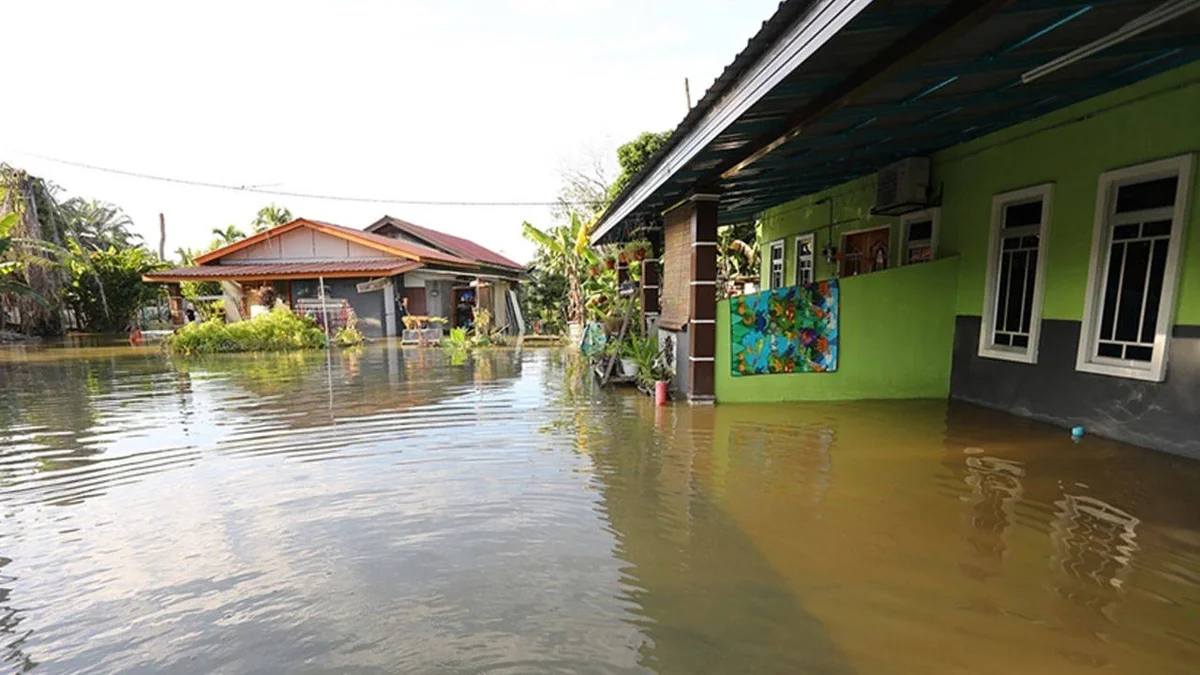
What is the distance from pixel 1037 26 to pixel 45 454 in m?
9.43

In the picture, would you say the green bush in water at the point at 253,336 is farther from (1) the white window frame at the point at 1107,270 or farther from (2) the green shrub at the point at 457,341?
(1) the white window frame at the point at 1107,270

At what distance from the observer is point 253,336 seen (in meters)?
15.9

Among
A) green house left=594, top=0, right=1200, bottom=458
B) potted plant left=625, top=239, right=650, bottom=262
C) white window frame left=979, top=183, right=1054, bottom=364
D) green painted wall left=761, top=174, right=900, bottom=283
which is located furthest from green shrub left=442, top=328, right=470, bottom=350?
white window frame left=979, top=183, right=1054, bottom=364

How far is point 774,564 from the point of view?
3162 millimetres

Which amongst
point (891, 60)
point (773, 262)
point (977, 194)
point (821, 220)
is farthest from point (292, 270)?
point (891, 60)

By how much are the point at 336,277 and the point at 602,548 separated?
17884mm

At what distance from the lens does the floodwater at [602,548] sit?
8.05 ft

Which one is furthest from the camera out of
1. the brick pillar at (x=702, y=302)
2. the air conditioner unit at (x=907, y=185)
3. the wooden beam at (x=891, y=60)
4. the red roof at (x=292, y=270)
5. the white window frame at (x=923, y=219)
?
the red roof at (x=292, y=270)

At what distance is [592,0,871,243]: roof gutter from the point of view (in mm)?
3060

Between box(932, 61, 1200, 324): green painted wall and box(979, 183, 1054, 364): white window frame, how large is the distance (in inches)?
2.7

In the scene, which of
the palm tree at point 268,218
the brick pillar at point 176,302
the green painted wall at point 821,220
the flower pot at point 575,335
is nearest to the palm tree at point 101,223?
the palm tree at point 268,218

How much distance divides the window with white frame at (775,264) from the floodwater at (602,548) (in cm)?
605

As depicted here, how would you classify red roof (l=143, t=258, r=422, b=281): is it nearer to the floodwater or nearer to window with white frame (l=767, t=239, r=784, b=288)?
window with white frame (l=767, t=239, r=784, b=288)

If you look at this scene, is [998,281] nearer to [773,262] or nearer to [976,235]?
[976,235]
